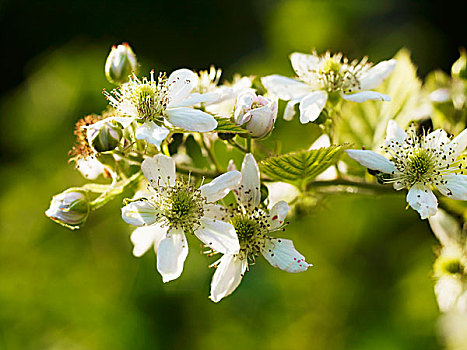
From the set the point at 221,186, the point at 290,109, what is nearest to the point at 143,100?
the point at 221,186

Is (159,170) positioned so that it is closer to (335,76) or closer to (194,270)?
(335,76)

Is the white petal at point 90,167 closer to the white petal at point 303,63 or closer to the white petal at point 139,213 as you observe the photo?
the white petal at point 139,213

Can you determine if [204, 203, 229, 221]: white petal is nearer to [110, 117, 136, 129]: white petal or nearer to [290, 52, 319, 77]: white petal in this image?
[110, 117, 136, 129]: white petal

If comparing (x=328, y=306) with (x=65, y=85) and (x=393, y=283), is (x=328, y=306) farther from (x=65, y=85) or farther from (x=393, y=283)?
(x=65, y=85)

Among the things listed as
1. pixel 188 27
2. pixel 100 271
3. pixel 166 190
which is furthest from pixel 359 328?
pixel 188 27

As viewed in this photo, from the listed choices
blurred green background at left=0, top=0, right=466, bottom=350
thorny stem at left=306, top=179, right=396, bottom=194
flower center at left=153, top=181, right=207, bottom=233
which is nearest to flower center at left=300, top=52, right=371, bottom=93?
thorny stem at left=306, top=179, right=396, bottom=194

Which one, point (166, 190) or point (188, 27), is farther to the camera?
point (188, 27)

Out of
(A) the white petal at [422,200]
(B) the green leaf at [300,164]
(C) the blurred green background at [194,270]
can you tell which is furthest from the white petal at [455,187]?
(C) the blurred green background at [194,270]
